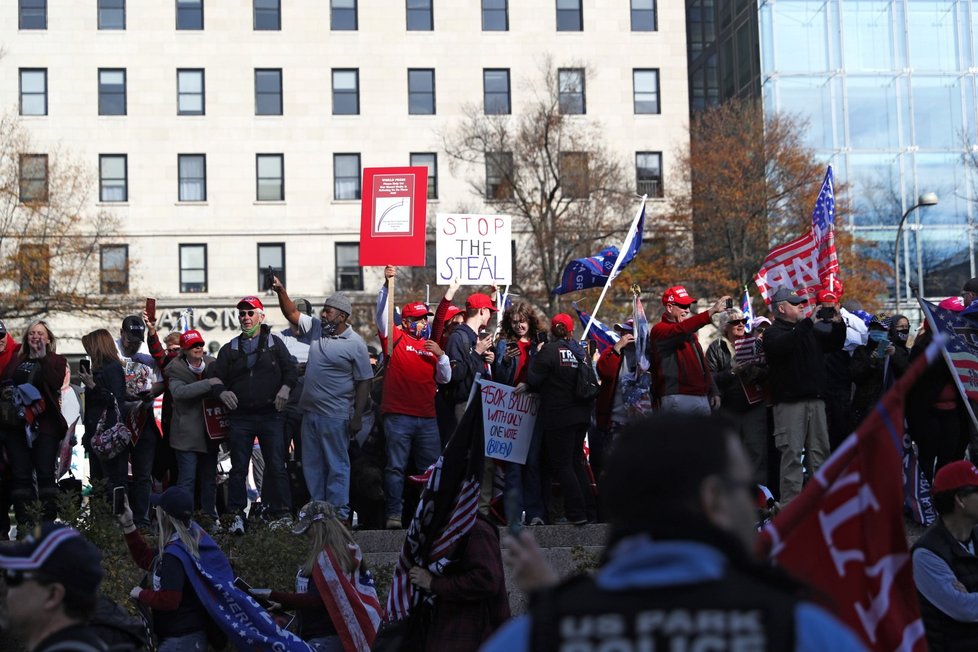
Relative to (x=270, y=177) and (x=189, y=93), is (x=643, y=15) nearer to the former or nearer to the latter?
(x=270, y=177)

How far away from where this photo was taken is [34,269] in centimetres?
4034

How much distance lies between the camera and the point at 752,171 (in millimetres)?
40906

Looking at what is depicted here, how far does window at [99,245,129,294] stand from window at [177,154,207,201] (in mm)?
2885

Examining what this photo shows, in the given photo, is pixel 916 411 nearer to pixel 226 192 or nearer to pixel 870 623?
pixel 870 623

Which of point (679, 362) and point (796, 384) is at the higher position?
point (679, 362)

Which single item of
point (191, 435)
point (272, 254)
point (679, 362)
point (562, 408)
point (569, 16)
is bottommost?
point (191, 435)

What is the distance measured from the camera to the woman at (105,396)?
12164 mm

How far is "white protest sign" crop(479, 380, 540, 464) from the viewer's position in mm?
11812

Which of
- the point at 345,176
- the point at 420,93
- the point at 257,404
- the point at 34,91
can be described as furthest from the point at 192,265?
the point at 257,404

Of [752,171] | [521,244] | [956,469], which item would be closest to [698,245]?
[752,171]

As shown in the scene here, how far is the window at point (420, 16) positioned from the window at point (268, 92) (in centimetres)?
508

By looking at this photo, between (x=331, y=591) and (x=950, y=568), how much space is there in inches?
131

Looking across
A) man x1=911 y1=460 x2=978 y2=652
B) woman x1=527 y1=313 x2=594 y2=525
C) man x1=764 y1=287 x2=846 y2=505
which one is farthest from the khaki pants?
man x1=911 y1=460 x2=978 y2=652

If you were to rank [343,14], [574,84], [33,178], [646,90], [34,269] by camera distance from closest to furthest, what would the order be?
[34,269]
[33,178]
[574,84]
[343,14]
[646,90]
